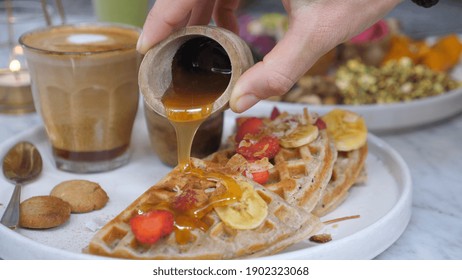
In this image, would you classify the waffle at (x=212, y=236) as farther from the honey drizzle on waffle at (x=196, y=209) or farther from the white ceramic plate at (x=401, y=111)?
the white ceramic plate at (x=401, y=111)

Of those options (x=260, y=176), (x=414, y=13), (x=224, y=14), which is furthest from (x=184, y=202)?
(x=414, y=13)

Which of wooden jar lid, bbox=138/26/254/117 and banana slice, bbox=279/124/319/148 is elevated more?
wooden jar lid, bbox=138/26/254/117

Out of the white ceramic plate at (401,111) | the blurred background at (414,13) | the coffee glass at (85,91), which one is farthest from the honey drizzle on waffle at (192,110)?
the blurred background at (414,13)

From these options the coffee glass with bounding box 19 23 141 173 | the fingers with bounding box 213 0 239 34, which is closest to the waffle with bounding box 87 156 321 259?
the coffee glass with bounding box 19 23 141 173

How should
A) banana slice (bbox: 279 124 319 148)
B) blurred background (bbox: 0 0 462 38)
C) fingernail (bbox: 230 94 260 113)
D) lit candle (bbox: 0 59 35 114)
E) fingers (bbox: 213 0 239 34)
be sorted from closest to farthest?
fingernail (bbox: 230 94 260 113) → banana slice (bbox: 279 124 319 148) → fingers (bbox: 213 0 239 34) → lit candle (bbox: 0 59 35 114) → blurred background (bbox: 0 0 462 38)

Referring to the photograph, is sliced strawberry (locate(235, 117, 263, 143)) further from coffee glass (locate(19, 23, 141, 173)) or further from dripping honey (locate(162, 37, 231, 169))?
coffee glass (locate(19, 23, 141, 173))
